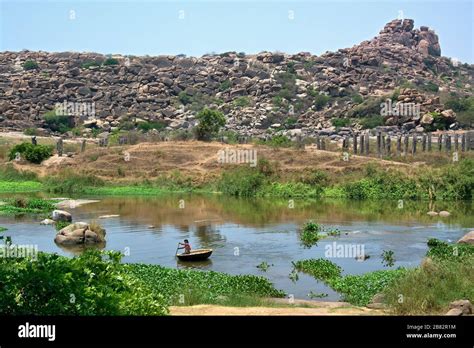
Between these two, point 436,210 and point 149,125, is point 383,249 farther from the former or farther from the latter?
point 149,125

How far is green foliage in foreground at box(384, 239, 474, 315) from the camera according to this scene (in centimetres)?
1080

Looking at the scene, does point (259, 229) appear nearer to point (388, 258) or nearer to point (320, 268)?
point (388, 258)

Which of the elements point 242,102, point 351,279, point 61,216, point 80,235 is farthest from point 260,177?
point 242,102

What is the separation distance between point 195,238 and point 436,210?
37.0ft

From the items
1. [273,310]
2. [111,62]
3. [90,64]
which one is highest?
[111,62]

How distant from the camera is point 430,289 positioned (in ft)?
37.5

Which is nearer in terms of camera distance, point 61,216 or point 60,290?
point 60,290

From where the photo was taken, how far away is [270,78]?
77250 millimetres

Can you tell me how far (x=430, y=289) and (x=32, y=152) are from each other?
35.0m

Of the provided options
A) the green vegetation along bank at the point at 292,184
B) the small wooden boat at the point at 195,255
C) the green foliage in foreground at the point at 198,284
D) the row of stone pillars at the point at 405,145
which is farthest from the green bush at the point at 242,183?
the green foliage in foreground at the point at 198,284

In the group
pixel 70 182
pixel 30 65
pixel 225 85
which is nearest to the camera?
pixel 70 182

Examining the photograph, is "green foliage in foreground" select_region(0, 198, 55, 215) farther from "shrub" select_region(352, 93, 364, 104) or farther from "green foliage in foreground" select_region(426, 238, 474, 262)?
"shrub" select_region(352, 93, 364, 104)

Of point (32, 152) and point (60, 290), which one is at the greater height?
point (32, 152)
